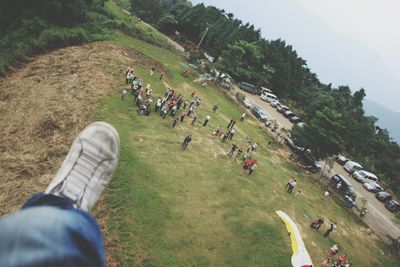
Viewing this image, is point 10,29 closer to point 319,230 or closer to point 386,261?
point 319,230

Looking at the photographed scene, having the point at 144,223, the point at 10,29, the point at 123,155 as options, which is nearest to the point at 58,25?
the point at 10,29

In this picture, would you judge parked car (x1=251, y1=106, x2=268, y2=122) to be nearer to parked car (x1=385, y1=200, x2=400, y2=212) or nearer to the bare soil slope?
parked car (x1=385, y1=200, x2=400, y2=212)

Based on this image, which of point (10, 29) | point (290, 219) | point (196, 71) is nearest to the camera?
point (290, 219)

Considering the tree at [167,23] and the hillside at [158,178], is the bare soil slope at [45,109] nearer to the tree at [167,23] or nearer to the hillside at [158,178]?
the hillside at [158,178]

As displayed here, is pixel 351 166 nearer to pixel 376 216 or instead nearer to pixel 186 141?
pixel 376 216

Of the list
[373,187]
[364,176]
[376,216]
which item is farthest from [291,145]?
[376,216]
